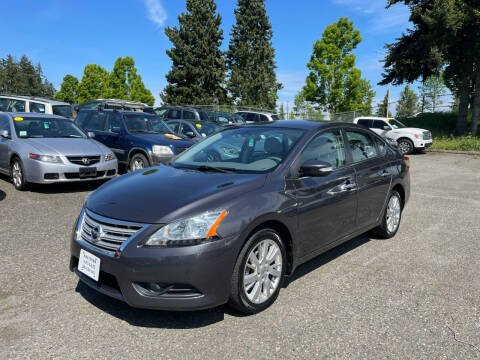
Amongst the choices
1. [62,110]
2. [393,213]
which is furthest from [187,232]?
[62,110]

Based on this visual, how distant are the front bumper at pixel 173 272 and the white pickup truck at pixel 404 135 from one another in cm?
1680

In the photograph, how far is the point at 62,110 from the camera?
564 inches

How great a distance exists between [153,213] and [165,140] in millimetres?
6781

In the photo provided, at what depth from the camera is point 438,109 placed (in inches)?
1211

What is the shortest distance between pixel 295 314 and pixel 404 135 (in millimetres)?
17797

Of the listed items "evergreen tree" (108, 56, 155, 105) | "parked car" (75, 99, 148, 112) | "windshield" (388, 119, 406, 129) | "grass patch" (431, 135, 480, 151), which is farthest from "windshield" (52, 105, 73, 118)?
"evergreen tree" (108, 56, 155, 105)

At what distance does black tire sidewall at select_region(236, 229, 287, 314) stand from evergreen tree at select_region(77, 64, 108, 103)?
6361 cm

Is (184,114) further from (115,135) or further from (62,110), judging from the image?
(115,135)

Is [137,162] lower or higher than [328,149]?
lower

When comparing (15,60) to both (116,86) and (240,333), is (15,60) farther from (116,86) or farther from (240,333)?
(240,333)

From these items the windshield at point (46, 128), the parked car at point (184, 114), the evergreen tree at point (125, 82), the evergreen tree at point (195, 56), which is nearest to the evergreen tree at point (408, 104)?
the evergreen tree at point (195, 56)

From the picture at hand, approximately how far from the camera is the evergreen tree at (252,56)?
5169cm

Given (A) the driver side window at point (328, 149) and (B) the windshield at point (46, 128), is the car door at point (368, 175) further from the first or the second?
(B) the windshield at point (46, 128)

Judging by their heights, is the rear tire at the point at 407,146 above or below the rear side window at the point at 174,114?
below
